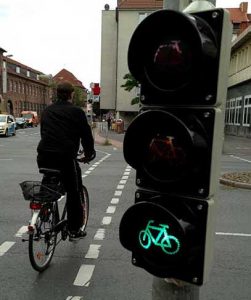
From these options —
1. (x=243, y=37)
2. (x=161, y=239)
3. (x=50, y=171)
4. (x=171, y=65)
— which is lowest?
(x=50, y=171)

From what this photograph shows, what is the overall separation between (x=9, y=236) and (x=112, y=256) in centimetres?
161

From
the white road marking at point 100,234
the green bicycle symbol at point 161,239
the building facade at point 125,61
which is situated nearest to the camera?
the green bicycle symbol at point 161,239

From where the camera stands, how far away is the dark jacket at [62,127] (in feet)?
14.5

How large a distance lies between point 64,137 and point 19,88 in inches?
3207

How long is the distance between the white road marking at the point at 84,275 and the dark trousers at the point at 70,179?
504 millimetres

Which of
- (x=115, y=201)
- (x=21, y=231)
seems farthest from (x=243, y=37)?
(x=21, y=231)

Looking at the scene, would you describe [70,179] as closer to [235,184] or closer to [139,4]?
[235,184]

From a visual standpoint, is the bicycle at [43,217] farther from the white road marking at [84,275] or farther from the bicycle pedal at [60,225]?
the white road marking at [84,275]

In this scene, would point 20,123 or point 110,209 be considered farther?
point 20,123

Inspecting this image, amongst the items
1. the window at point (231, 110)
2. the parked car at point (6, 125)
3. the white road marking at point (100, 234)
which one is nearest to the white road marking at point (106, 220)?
the white road marking at point (100, 234)

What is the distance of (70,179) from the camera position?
4.55 meters

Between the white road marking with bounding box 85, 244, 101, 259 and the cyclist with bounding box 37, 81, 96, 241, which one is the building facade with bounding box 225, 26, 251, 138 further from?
the cyclist with bounding box 37, 81, 96, 241

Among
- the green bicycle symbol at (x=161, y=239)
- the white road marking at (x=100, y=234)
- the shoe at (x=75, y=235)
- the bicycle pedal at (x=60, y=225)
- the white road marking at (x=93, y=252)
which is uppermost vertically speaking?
the green bicycle symbol at (x=161, y=239)

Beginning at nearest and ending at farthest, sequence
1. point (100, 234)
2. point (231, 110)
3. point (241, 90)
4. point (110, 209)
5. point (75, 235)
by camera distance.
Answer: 1. point (75, 235)
2. point (100, 234)
3. point (110, 209)
4. point (241, 90)
5. point (231, 110)
